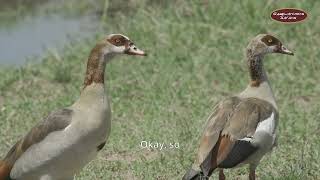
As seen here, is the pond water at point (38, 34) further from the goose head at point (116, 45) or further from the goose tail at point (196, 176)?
the goose tail at point (196, 176)

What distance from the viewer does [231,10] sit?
10719mm

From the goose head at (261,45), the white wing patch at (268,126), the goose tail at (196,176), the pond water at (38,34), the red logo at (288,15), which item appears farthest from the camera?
the pond water at (38,34)

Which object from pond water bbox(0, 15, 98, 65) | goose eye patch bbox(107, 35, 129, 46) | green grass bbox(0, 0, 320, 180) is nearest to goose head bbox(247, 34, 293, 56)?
green grass bbox(0, 0, 320, 180)

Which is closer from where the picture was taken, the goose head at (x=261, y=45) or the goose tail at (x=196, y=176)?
the goose tail at (x=196, y=176)

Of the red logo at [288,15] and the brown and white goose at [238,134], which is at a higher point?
the brown and white goose at [238,134]

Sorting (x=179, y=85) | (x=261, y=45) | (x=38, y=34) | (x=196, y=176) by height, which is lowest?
(x=38, y=34)

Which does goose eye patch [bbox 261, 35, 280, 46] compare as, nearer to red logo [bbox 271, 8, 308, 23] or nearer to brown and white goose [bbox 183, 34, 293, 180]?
brown and white goose [bbox 183, 34, 293, 180]

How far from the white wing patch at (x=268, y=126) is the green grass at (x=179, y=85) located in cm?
42

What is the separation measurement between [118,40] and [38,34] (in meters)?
6.80

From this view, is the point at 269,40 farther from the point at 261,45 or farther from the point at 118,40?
the point at 118,40

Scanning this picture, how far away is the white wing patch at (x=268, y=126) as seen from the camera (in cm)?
603

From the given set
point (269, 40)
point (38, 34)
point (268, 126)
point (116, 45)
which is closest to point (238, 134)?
point (268, 126)

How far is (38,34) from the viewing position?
42.2 ft

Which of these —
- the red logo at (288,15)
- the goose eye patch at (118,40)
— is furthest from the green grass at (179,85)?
the goose eye patch at (118,40)
